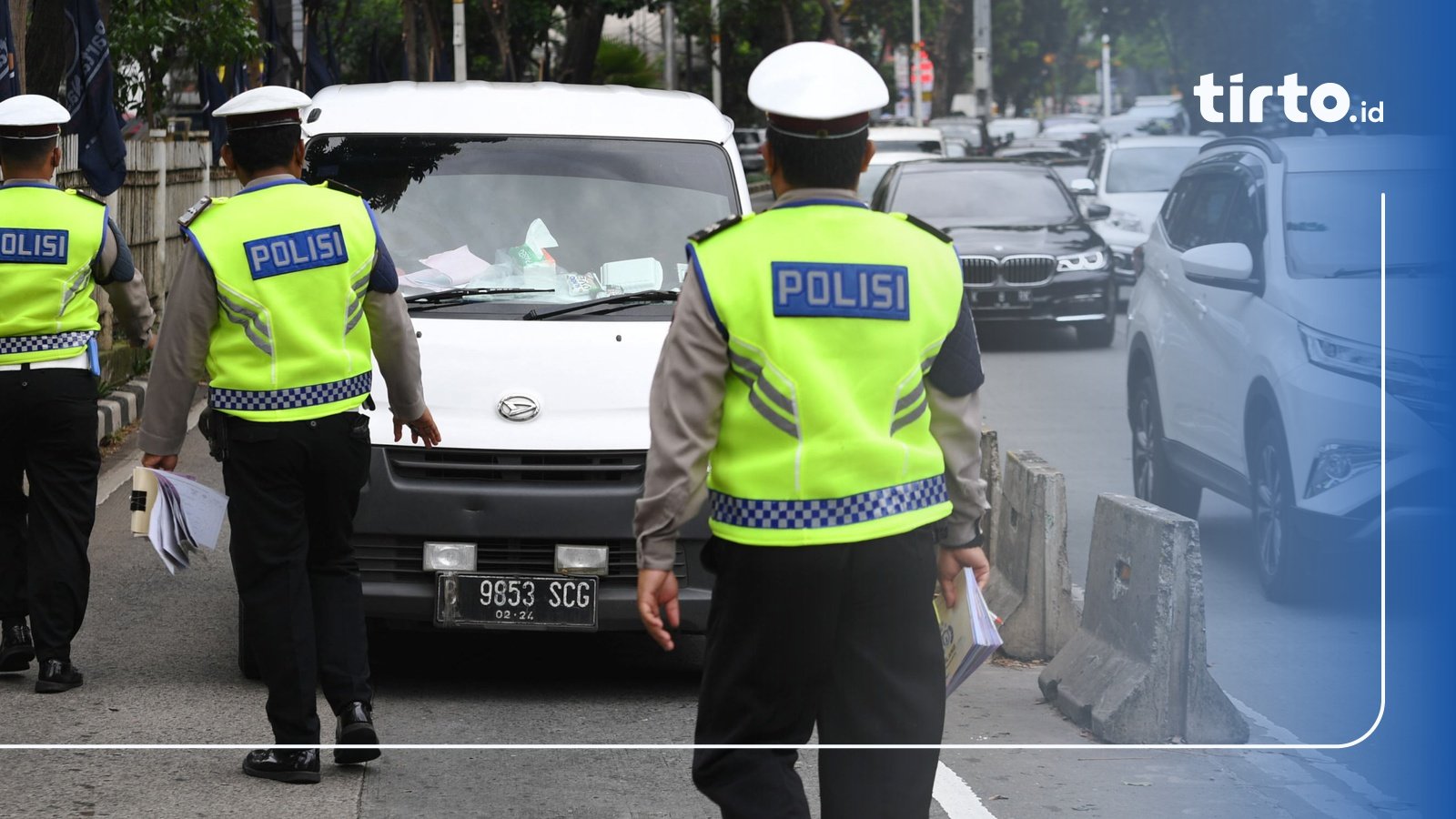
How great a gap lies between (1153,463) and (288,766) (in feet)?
19.0

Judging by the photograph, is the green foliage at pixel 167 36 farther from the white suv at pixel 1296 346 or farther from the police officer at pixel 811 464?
the police officer at pixel 811 464

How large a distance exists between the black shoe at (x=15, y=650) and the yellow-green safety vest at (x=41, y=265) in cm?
98

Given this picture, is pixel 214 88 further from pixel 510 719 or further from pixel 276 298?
pixel 276 298

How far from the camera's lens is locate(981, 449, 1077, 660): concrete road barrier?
7.25m

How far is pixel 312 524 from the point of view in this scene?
5492 mm

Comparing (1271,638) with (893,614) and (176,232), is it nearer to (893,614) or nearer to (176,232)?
(893,614)

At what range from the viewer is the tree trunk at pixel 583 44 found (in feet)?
117

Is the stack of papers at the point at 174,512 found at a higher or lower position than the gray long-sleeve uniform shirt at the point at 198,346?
lower

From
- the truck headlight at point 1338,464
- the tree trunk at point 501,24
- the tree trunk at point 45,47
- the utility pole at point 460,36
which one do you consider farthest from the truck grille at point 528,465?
the tree trunk at point 501,24

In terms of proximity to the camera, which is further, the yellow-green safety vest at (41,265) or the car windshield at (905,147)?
the car windshield at (905,147)

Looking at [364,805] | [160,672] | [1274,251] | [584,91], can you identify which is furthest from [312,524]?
[1274,251]

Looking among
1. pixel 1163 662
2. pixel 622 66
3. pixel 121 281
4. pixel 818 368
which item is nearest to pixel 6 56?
pixel 121 281

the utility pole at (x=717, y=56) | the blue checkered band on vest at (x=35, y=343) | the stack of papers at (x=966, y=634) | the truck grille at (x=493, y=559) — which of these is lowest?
the truck grille at (x=493, y=559)

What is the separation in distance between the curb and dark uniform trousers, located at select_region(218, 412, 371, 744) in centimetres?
743
